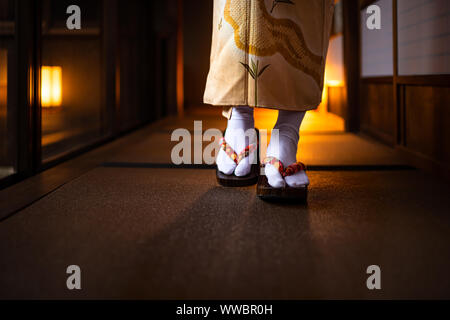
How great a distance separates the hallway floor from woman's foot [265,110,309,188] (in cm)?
5

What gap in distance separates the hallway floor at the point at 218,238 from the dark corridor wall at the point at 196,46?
3.21 metres

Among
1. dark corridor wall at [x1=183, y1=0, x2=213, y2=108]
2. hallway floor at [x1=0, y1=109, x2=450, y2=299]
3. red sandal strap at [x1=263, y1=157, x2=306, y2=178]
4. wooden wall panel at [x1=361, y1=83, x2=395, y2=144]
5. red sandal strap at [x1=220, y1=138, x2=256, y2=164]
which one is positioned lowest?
hallway floor at [x1=0, y1=109, x2=450, y2=299]

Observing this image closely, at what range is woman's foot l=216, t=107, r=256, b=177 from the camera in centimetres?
107

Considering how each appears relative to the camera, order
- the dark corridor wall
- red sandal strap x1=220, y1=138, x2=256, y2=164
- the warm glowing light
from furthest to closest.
→ the dark corridor wall < the warm glowing light < red sandal strap x1=220, y1=138, x2=256, y2=164

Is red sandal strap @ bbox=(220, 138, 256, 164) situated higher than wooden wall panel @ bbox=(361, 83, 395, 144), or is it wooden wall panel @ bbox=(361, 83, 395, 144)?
wooden wall panel @ bbox=(361, 83, 395, 144)

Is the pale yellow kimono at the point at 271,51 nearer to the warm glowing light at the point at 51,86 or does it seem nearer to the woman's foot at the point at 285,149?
the woman's foot at the point at 285,149

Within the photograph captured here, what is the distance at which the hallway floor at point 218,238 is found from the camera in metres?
0.55

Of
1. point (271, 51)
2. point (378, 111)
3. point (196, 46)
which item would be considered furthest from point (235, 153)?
point (196, 46)

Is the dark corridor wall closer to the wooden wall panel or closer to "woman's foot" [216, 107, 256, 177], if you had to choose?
the wooden wall panel

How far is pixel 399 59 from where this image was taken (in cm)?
158

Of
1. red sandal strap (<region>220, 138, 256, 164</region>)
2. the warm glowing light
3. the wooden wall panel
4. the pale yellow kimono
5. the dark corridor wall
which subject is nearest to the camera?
the pale yellow kimono

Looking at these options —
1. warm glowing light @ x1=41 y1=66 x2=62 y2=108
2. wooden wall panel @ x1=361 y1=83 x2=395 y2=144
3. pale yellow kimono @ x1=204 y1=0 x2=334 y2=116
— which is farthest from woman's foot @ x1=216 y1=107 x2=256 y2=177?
wooden wall panel @ x1=361 y1=83 x2=395 y2=144

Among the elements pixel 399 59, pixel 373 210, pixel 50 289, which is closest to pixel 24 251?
pixel 50 289
